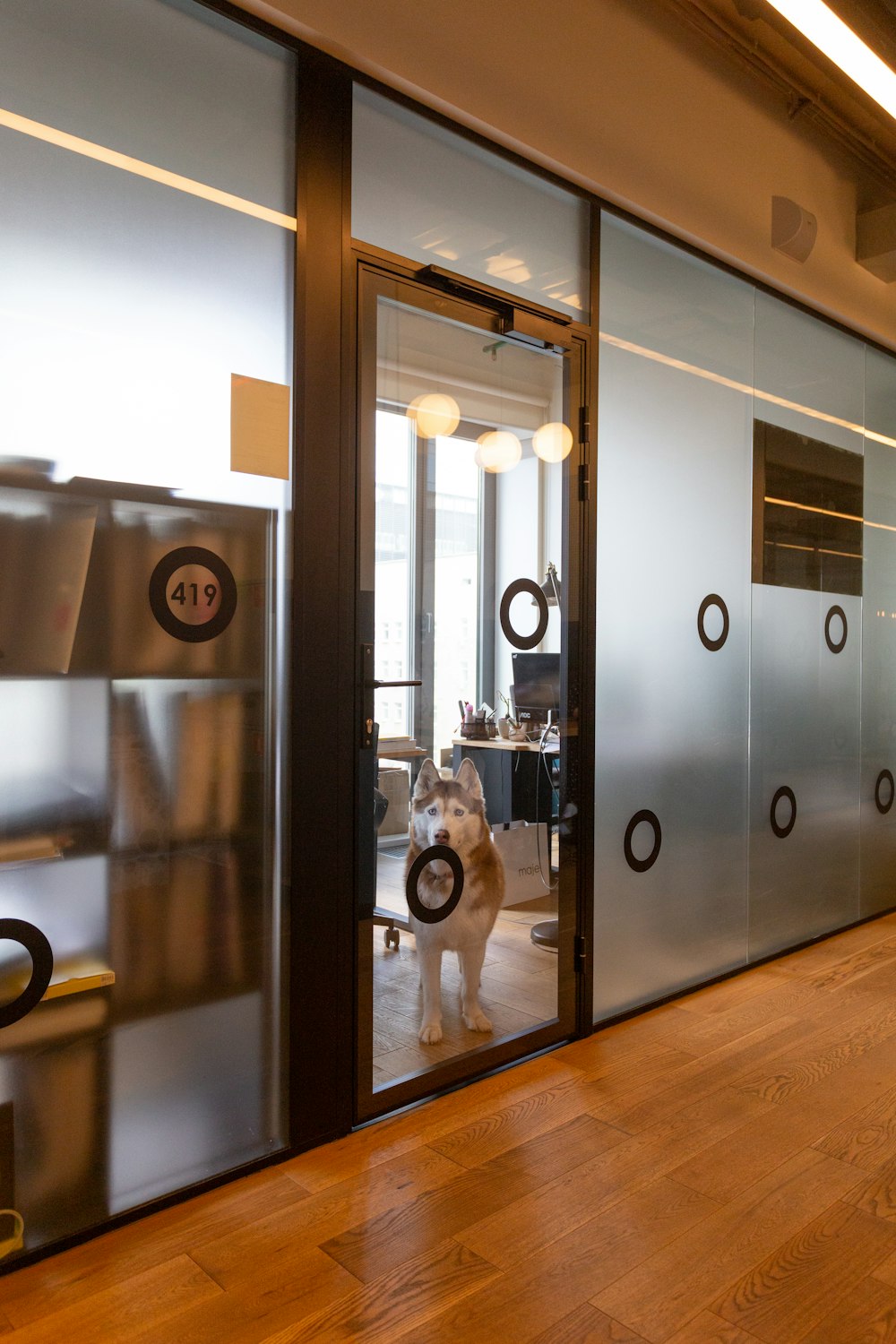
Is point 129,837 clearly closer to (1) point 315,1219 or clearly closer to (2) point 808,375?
(1) point 315,1219

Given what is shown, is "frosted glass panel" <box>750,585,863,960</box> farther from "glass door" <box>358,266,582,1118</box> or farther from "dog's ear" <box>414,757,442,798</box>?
"dog's ear" <box>414,757,442,798</box>

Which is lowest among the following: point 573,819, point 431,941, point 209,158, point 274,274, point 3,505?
point 431,941

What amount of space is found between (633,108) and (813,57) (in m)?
0.81

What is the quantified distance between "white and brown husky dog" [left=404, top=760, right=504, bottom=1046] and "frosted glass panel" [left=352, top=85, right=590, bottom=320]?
4.63ft

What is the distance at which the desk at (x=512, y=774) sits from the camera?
2719mm

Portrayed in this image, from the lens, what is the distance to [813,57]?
11.0ft

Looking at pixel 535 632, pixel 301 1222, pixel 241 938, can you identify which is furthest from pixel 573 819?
pixel 301 1222

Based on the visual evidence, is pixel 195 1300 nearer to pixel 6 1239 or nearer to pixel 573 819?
pixel 6 1239

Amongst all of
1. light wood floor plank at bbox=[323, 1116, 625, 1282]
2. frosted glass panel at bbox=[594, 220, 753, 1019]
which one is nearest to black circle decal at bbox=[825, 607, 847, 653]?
frosted glass panel at bbox=[594, 220, 753, 1019]

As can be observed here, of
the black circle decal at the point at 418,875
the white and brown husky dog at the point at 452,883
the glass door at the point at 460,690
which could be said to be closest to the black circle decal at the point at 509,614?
the glass door at the point at 460,690

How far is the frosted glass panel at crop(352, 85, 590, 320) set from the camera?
2459mm

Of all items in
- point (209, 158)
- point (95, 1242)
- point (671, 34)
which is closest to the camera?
point (95, 1242)

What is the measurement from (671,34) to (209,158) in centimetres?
194

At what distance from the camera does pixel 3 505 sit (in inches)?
72.1
